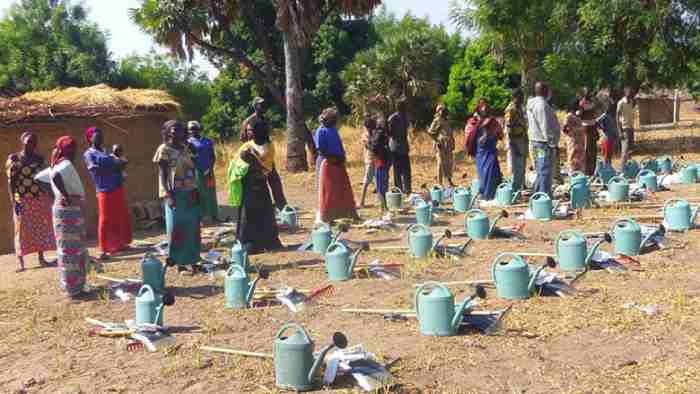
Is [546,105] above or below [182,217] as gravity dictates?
above

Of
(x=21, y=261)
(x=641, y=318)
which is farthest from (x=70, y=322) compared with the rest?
(x=641, y=318)

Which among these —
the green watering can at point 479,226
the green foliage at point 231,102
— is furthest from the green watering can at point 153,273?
the green foliage at point 231,102

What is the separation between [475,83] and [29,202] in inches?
836

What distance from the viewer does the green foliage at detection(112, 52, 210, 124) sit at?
30.5 m

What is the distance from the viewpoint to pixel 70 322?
650 centimetres

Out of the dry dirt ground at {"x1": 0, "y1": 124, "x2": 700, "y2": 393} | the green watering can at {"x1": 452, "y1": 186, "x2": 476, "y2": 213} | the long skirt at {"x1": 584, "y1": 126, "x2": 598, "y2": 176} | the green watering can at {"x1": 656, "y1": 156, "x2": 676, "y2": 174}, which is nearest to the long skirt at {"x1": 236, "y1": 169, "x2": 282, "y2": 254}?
the dry dirt ground at {"x1": 0, "y1": 124, "x2": 700, "y2": 393}

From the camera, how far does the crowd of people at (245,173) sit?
719cm

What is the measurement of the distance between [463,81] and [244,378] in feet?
81.3

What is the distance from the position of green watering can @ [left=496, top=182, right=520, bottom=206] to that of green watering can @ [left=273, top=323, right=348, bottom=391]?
6.58 metres

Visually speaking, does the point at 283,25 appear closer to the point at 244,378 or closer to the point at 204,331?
the point at 204,331

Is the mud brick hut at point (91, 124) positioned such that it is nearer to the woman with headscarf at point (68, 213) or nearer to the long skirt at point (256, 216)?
the long skirt at point (256, 216)

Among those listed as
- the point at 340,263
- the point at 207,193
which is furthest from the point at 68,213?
the point at 207,193

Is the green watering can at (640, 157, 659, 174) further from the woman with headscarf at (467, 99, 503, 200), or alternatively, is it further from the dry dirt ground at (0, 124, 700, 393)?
the dry dirt ground at (0, 124, 700, 393)

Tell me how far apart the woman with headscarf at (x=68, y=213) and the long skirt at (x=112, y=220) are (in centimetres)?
221
